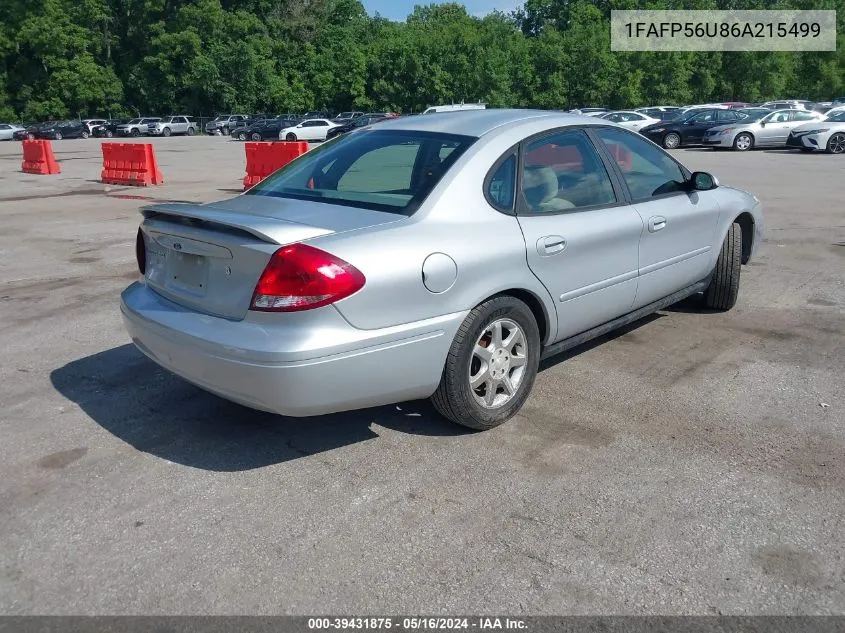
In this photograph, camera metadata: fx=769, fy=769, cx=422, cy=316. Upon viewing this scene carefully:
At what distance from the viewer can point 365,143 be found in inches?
183

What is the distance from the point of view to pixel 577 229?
4.38m

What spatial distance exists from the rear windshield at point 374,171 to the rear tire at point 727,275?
274cm

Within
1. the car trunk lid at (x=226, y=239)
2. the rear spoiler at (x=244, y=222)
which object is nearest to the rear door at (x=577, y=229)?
the car trunk lid at (x=226, y=239)

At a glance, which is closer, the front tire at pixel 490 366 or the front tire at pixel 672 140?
the front tire at pixel 490 366

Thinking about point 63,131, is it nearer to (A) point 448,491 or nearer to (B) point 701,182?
(B) point 701,182

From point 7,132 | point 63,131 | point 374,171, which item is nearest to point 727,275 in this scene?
point 374,171

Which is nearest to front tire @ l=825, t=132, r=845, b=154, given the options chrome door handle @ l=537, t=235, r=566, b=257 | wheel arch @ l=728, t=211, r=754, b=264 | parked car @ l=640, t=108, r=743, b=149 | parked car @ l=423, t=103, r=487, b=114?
parked car @ l=640, t=108, r=743, b=149

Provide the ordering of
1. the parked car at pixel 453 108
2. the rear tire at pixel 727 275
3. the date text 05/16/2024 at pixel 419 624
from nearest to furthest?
the date text 05/16/2024 at pixel 419 624 → the rear tire at pixel 727 275 → the parked car at pixel 453 108

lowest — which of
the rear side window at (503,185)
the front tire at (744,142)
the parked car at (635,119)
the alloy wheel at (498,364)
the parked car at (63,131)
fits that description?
the alloy wheel at (498,364)

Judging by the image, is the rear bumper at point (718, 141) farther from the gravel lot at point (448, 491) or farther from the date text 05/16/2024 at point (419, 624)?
the date text 05/16/2024 at point (419, 624)

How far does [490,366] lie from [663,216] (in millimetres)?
1852

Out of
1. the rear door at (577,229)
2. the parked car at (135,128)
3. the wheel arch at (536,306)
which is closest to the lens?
the wheel arch at (536,306)

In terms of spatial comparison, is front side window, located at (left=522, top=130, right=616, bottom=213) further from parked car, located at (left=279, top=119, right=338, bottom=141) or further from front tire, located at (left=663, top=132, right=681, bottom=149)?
parked car, located at (left=279, top=119, right=338, bottom=141)

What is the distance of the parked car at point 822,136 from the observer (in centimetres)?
2539
